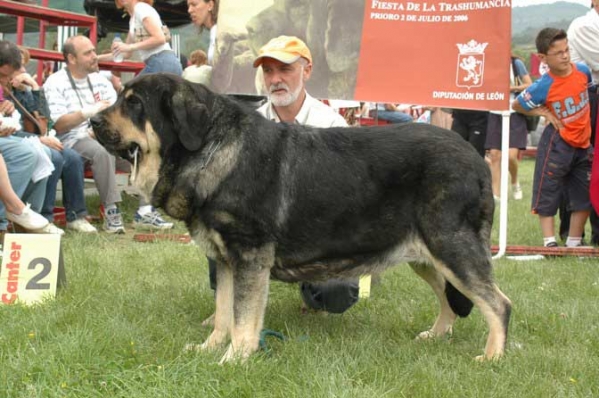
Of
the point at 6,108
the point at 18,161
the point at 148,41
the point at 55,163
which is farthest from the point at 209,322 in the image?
the point at 148,41

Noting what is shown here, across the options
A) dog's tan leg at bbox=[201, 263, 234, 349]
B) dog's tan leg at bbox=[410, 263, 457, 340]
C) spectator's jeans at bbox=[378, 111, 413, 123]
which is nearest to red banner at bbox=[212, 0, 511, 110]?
dog's tan leg at bbox=[410, 263, 457, 340]

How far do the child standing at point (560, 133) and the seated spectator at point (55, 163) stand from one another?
15.7 ft

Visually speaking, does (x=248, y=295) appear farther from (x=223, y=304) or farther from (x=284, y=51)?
(x=284, y=51)

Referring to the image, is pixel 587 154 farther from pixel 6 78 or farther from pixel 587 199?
pixel 6 78

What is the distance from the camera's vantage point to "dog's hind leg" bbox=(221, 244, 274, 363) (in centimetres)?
380

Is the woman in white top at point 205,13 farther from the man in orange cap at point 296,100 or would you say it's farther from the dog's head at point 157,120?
the dog's head at point 157,120

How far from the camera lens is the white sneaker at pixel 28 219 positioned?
6750 mm

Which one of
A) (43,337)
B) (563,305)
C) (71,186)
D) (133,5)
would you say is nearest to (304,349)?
(43,337)

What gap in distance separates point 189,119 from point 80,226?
4.52 metres

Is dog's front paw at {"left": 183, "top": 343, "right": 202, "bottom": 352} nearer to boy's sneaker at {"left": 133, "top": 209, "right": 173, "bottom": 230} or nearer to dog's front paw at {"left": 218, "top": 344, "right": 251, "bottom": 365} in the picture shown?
dog's front paw at {"left": 218, "top": 344, "right": 251, "bottom": 365}

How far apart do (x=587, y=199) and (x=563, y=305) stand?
2877 mm

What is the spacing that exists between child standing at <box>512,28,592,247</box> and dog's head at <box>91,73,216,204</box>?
4.72 m

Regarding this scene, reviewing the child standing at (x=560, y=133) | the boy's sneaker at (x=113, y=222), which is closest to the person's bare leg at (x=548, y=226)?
the child standing at (x=560, y=133)

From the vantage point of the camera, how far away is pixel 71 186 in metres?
7.90
